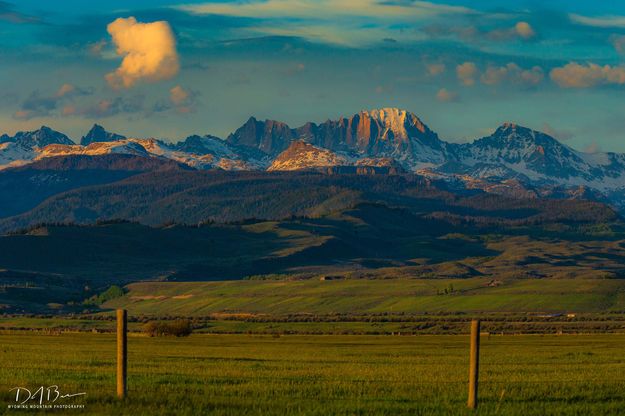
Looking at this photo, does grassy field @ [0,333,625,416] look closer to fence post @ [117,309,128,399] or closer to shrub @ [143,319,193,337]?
fence post @ [117,309,128,399]

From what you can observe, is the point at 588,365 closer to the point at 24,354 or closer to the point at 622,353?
the point at 622,353

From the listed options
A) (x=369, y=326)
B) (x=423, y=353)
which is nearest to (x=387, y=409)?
(x=423, y=353)
